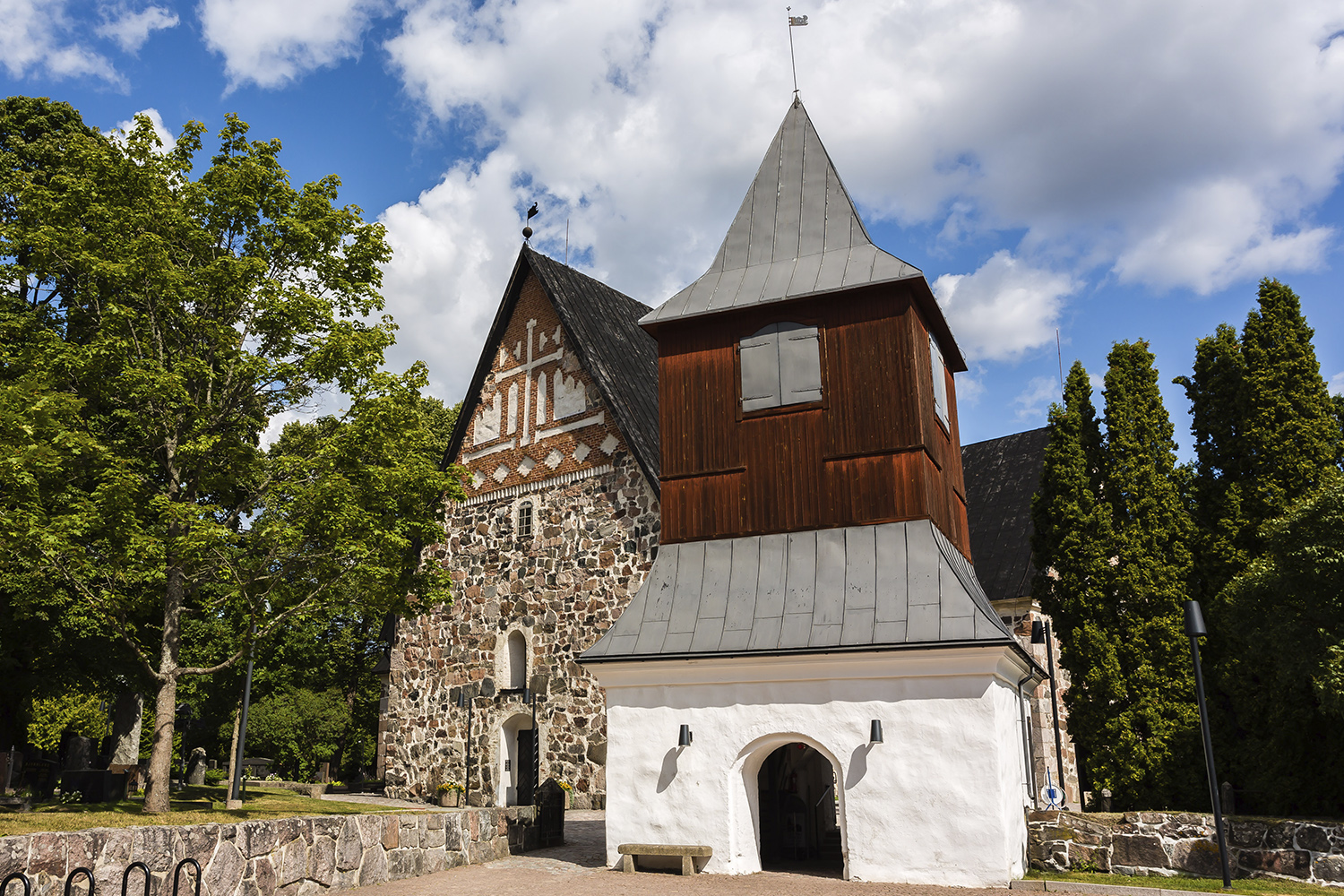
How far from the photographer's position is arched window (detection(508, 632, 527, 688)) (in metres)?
20.3

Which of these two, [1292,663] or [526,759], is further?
[526,759]

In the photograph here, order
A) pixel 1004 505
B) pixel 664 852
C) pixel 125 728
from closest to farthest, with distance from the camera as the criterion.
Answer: pixel 664 852
pixel 125 728
pixel 1004 505

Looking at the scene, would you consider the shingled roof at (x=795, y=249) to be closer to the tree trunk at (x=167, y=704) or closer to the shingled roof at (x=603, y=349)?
the shingled roof at (x=603, y=349)

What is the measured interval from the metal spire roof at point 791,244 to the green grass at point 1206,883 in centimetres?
788

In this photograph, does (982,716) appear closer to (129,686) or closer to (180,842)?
(180,842)

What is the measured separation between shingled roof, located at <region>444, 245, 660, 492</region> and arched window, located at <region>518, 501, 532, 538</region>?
8.64ft

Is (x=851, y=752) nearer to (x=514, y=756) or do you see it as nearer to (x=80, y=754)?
(x=514, y=756)

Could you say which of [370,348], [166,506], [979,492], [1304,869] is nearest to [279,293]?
[370,348]

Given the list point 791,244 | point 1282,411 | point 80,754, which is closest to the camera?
point 1282,411

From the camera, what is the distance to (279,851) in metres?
9.96

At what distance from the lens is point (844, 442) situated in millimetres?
13766

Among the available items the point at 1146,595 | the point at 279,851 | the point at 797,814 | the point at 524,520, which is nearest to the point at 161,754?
the point at 279,851

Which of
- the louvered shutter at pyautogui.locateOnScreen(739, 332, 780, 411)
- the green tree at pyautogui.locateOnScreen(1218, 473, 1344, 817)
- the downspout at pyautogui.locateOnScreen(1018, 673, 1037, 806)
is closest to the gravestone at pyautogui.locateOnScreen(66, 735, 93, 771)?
the louvered shutter at pyautogui.locateOnScreen(739, 332, 780, 411)

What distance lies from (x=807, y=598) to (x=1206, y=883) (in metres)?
5.38
